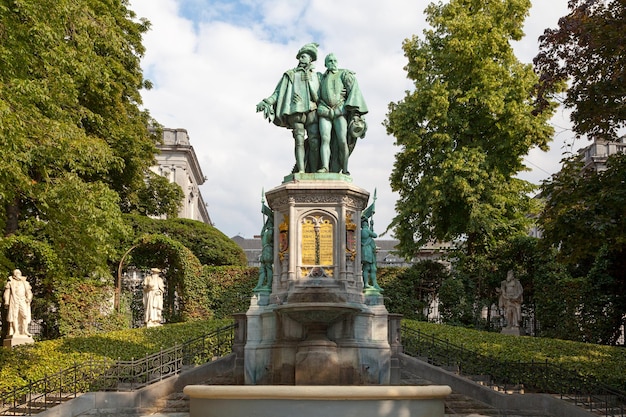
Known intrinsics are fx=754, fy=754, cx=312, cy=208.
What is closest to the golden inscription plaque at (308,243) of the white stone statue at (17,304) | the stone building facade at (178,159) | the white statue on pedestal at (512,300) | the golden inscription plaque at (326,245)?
the golden inscription plaque at (326,245)

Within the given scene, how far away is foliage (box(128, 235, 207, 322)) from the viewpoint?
28516mm

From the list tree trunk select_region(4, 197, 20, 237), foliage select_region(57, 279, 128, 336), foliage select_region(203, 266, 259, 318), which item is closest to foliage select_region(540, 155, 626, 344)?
foliage select_region(203, 266, 259, 318)

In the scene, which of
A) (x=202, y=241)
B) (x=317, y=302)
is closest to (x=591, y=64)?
(x=317, y=302)

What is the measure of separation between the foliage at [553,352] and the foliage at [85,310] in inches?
451

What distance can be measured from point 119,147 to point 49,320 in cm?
646

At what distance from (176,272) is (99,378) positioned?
13321mm

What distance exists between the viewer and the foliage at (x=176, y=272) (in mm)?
28516

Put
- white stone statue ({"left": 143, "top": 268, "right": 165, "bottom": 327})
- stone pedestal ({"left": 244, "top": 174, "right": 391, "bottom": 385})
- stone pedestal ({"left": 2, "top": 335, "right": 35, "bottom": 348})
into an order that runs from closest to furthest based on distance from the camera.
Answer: stone pedestal ({"left": 244, "top": 174, "right": 391, "bottom": 385}) → stone pedestal ({"left": 2, "top": 335, "right": 35, "bottom": 348}) → white stone statue ({"left": 143, "top": 268, "right": 165, "bottom": 327})

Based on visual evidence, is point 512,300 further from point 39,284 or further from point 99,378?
point 39,284

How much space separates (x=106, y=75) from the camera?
21.6 metres

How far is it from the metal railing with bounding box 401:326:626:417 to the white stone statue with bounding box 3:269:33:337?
459 inches

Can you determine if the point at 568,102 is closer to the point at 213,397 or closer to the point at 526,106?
the point at 213,397

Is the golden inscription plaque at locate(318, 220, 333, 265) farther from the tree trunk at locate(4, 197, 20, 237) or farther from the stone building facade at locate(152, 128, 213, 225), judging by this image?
the stone building facade at locate(152, 128, 213, 225)

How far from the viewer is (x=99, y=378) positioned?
1623cm
